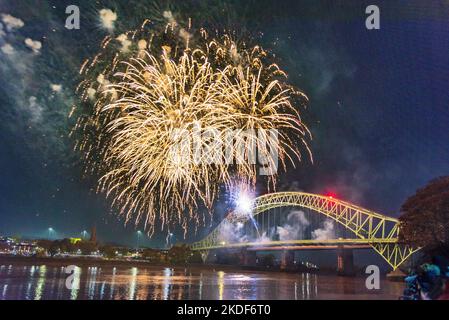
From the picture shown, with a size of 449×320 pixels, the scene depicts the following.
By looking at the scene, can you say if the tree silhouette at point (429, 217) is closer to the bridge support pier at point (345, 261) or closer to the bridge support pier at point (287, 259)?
the bridge support pier at point (345, 261)

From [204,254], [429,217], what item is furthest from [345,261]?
[204,254]

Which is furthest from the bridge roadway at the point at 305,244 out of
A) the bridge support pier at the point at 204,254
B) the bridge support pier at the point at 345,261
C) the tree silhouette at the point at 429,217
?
the tree silhouette at the point at 429,217

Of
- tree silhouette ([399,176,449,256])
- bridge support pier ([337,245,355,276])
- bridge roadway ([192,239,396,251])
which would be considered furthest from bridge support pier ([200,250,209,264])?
tree silhouette ([399,176,449,256])

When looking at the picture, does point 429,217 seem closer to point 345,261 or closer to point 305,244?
point 345,261

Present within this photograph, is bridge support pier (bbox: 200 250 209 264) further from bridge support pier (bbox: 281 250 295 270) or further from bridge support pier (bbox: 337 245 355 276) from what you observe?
bridge support pier (bbox: 337 245 355 276)

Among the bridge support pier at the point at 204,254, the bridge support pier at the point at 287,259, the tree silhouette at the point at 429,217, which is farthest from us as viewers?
the bridge support pier at the point at 204,254

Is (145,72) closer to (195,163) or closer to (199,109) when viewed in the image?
(199,109)
